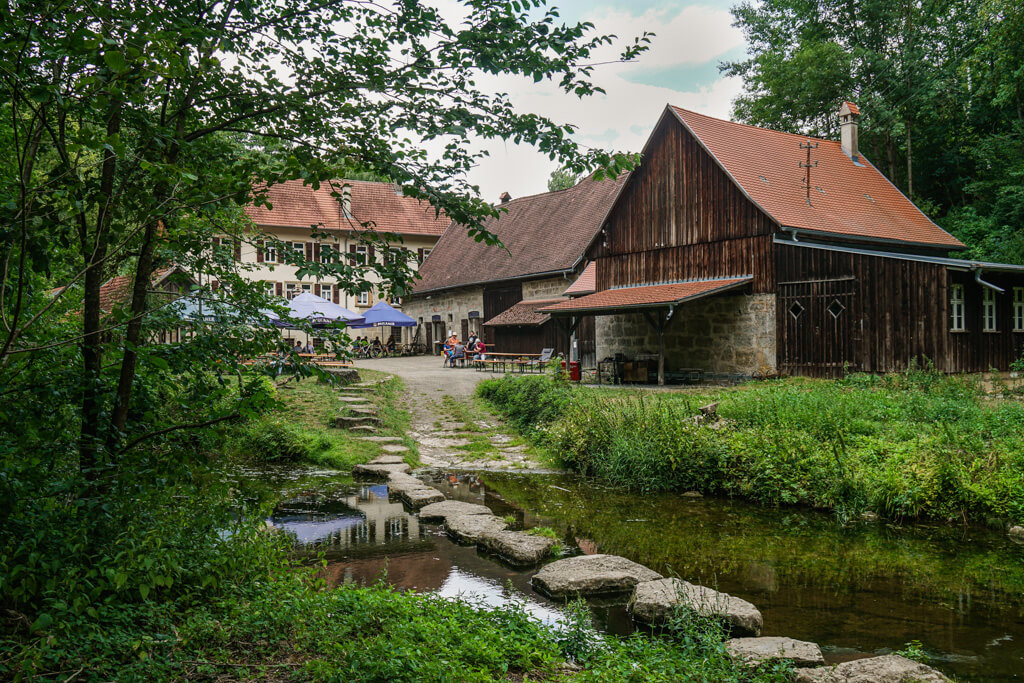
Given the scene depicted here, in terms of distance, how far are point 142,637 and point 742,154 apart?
20183 millimetres

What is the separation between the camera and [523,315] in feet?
92.6

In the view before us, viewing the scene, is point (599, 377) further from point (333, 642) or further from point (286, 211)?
point (286, 211)

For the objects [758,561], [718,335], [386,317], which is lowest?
[758,561]

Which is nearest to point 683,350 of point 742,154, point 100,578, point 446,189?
point 742,154

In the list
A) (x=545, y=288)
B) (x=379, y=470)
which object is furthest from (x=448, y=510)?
(x=545, y=288)

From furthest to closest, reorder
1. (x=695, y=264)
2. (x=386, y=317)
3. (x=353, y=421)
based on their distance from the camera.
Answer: (x=386, y=317) → (x=695, y=264) → (x=353, y=421)

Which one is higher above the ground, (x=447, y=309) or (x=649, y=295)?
(x=447, y=309)

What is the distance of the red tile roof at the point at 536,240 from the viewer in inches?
1109

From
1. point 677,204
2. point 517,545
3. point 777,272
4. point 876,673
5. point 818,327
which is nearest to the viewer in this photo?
point 876,673

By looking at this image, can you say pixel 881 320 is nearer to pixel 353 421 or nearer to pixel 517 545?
pixel 353 421

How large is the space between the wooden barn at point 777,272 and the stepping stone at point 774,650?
42.7 feet

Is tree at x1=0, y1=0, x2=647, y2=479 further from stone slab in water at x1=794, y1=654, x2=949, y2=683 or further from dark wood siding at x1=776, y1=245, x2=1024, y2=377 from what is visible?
dark wood siding at x1=776, y1=245, x2=1024, y2=377

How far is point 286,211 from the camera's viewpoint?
38.7m

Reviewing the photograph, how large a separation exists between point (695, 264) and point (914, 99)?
17358mm
